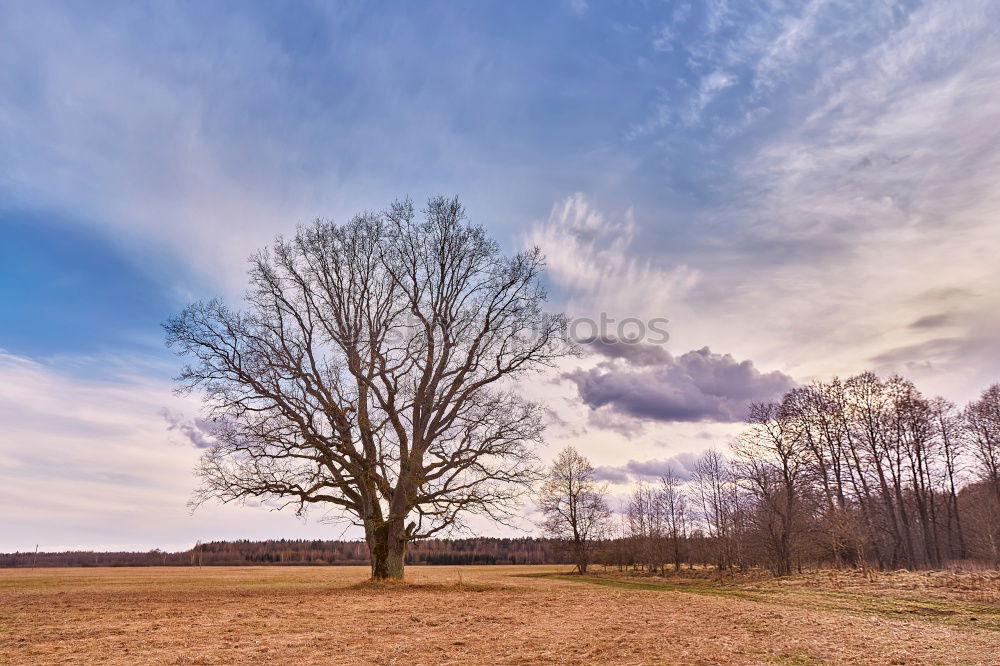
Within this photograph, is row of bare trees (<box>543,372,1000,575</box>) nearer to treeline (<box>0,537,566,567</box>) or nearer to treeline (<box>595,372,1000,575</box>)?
treeline (<box>595,372,1000,575</box>)

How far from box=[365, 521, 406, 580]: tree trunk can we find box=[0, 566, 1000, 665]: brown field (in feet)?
13.1

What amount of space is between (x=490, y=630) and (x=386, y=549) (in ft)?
42.6

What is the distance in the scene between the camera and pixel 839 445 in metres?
40.1

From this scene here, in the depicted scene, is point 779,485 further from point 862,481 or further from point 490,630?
point 490,630

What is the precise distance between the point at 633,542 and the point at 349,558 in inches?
3867

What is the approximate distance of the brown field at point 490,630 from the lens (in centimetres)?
891

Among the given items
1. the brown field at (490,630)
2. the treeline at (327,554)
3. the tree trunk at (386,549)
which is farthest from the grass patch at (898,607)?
the treeline at (327,554)

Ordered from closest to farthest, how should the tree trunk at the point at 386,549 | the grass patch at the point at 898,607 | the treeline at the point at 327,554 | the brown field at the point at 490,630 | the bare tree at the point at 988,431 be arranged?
1. the brown field at the point at 490,630
2. the grass patch at the point at 898,607
3. the tree trunk at the point at 386,549
4. the bare tree at the point at 988,431
5. the treeline at the point at 327,554

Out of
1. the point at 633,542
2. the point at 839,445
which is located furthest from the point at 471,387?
the point at 633,542

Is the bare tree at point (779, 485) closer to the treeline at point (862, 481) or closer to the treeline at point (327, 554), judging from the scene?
the treeline at point (862, 481)

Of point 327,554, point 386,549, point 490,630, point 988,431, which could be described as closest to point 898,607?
point 490,630

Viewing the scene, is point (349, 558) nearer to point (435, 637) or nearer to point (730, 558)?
point (730, 558)

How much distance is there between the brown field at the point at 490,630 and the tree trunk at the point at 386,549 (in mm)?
3998

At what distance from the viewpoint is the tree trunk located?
2331cm
